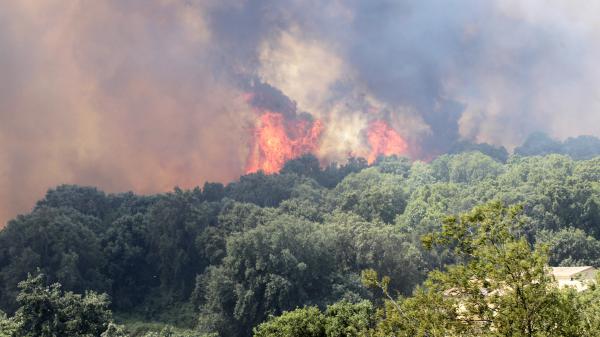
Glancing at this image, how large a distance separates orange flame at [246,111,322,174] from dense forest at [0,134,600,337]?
3109cm

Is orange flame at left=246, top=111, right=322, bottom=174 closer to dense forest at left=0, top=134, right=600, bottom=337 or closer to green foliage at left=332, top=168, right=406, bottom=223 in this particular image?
dense forest at left=0, top=134, right=600, bottom=337

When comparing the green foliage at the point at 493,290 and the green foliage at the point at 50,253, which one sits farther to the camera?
the green foliage at the point at 50,253

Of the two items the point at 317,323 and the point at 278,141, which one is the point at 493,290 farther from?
the point at 278,141

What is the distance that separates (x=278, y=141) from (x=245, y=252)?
332 feet

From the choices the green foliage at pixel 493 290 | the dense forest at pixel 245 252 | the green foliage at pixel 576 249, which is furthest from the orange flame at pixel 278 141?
the green foliage at pixel 493 290

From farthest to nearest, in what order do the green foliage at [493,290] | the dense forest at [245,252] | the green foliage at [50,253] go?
1. the green foliage at [50,253]
2. the dense forest at [245,252]
3. the green foliage at [493,290]

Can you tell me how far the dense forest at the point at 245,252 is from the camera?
185ft

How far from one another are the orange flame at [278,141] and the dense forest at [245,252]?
31.1 meters

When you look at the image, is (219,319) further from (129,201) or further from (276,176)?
(276,176)

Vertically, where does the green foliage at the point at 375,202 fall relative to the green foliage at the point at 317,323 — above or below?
above

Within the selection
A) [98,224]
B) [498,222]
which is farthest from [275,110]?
[498,222]

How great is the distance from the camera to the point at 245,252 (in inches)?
3137

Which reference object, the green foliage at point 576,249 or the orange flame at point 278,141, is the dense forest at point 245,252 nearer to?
the green foliage at point 576,249

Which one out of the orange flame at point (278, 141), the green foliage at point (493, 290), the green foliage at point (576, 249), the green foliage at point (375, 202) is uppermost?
the orange flame at point (278, 141)
